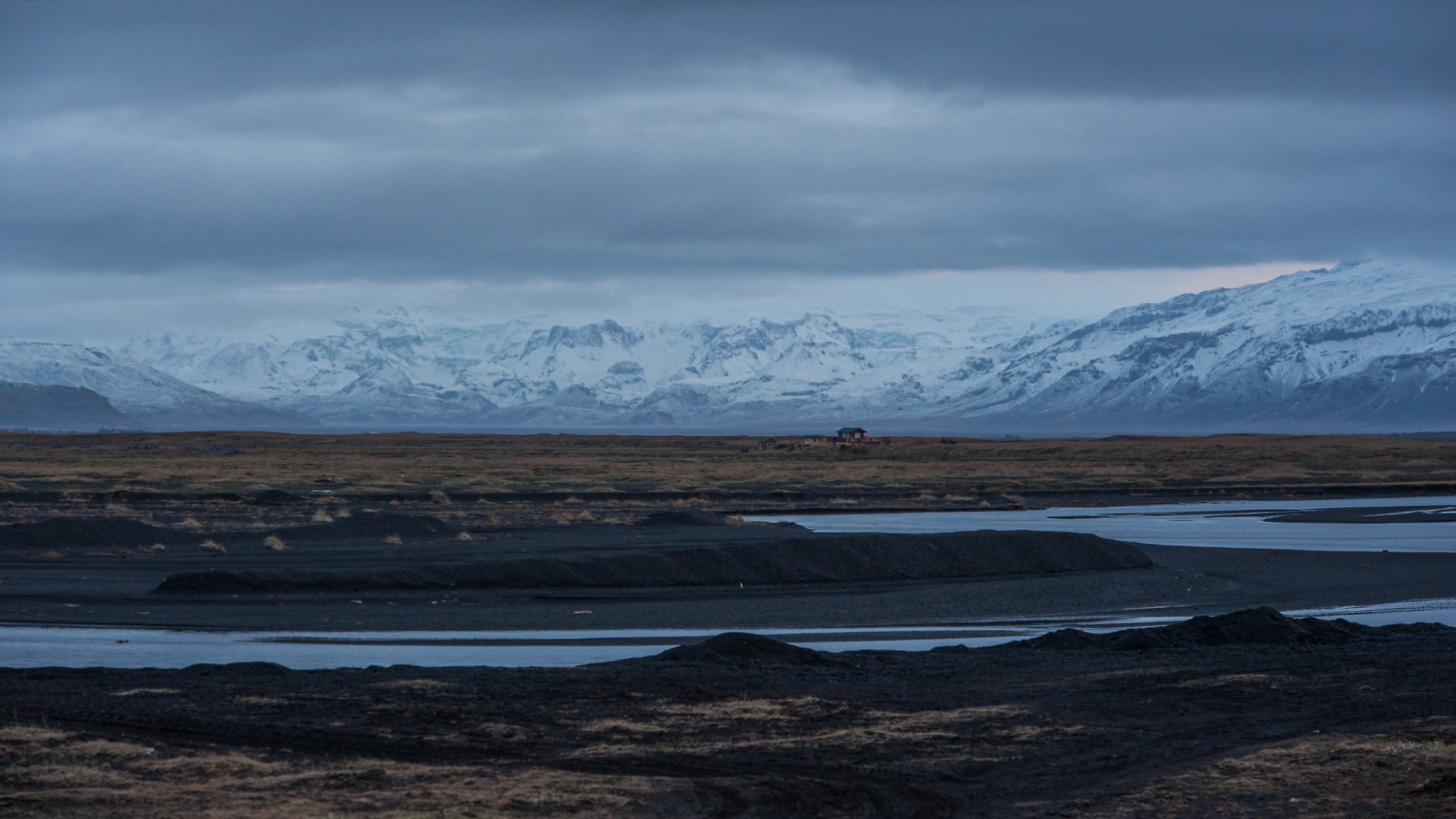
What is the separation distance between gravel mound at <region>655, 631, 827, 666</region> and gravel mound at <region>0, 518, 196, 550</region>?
2097cm

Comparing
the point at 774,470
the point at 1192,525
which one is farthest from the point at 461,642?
the point at 774,470

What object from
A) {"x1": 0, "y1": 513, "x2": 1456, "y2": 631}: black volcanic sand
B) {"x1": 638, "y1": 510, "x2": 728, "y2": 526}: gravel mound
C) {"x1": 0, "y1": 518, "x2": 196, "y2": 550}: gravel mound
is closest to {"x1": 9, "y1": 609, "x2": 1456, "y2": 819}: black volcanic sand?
{"x1": 0, "y1": 513, "x2": 1456, "y2": 631}: black volcanic sand

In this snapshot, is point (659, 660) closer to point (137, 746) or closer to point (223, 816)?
point (137, 746)

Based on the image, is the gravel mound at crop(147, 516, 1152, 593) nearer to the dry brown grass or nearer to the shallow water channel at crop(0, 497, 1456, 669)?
the shallow water channel at crop(0, 497, 1456, 669)

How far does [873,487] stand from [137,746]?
199ft

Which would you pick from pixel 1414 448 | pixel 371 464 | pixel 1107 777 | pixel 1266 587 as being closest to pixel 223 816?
pixel 1107 777

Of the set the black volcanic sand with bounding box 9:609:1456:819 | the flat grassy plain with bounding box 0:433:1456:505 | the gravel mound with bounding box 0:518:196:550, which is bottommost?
the flat grassy plain with bounding box 0:433:1456:505

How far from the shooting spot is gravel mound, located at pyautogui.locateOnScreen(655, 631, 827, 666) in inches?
723

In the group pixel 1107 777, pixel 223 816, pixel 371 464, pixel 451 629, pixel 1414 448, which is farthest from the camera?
pixel 1414 448

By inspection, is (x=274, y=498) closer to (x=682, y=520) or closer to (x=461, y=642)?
(x=682, y=520)

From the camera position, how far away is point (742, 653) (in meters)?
18.8

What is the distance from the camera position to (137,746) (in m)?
12.5

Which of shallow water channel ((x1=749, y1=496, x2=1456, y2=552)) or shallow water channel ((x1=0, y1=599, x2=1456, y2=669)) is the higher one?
shallow water channel ((x1=0, y1=599, x2=1456, y2=669))

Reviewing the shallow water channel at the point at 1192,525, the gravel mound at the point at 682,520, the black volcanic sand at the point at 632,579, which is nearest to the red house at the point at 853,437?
the shallow water channel at the point at 1192,525
